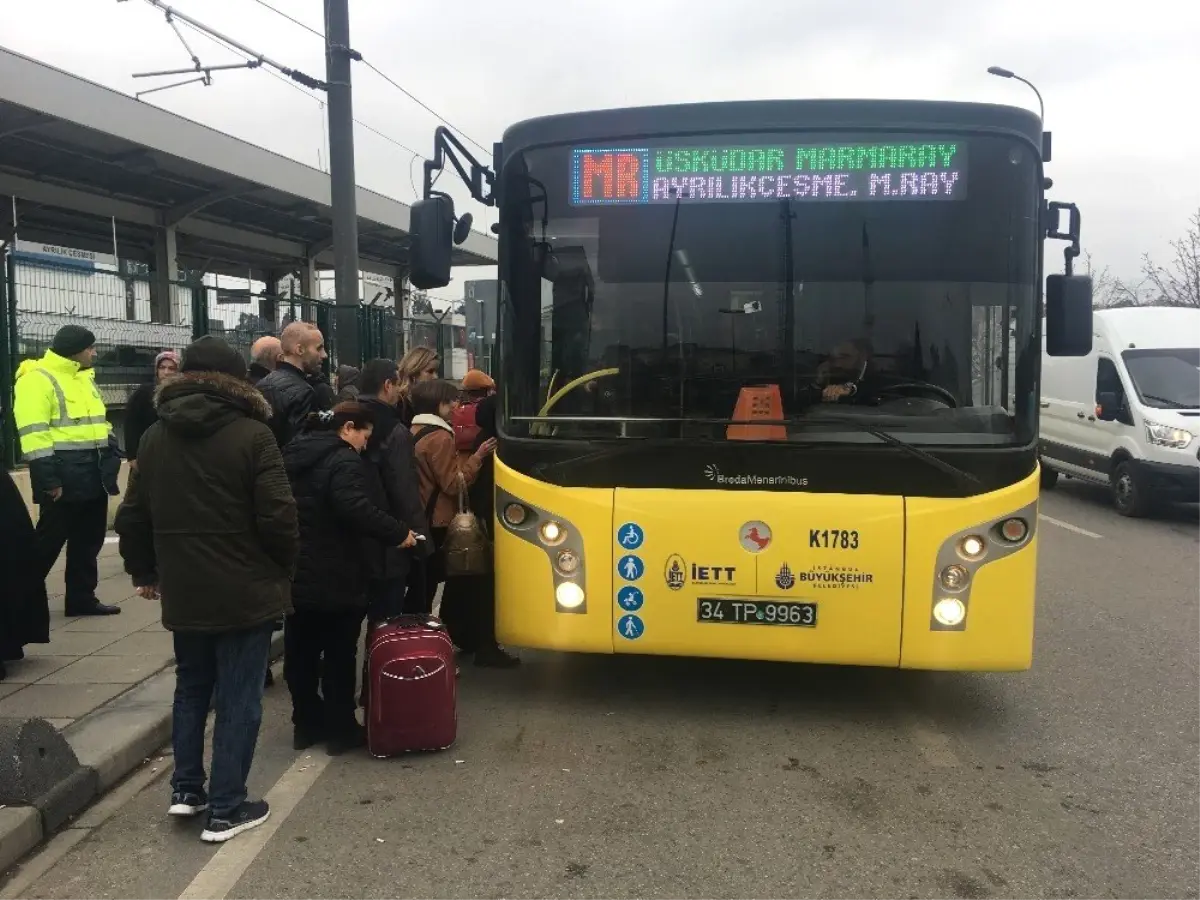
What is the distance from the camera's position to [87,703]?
4965mm

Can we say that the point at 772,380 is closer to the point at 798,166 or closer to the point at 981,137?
the point at 798,166

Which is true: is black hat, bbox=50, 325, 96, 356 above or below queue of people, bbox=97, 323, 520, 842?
above

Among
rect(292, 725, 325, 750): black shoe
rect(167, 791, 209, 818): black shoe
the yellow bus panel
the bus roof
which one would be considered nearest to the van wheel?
the yellow bus panel

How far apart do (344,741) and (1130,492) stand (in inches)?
415

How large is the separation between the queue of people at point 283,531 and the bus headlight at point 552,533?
0.56 meters

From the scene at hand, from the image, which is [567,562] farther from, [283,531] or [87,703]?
[87,703]

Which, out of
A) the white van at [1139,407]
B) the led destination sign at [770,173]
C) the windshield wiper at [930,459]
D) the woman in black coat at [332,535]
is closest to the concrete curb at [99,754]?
the woman in black coat at [332,535]

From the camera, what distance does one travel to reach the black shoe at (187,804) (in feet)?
12.7

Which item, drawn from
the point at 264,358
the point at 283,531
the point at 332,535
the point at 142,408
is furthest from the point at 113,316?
the point at 283,531

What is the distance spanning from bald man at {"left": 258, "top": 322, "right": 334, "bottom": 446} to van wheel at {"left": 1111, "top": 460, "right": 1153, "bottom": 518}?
9.79 meters

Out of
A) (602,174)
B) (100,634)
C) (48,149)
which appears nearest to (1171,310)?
(602,174)

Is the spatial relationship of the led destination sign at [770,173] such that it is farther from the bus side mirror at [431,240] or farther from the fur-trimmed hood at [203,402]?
the fur-trimmed hood at [203,402]

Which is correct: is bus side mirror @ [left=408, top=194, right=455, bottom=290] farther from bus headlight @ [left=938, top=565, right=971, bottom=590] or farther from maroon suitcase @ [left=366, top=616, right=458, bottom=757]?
bus headlight @ [left=938, top=565, right=971, bottom=590]

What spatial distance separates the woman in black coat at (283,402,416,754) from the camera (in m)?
4.25
